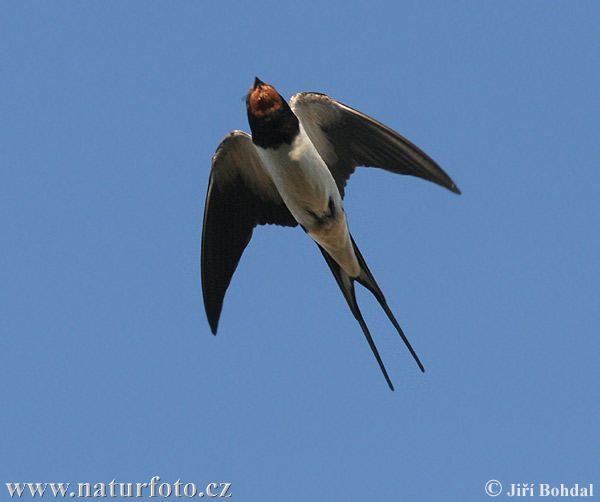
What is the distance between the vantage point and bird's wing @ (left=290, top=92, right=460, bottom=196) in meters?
5.39

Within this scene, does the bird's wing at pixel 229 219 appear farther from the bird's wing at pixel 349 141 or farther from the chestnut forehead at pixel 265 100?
the chestnut forehead at pixel 265 100

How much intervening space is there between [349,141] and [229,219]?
3.14ft

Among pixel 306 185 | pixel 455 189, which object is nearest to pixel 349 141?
pixel 306 185

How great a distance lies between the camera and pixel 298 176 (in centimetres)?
516

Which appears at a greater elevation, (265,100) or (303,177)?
(265,100)

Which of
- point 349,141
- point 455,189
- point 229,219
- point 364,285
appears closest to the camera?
point 455,189

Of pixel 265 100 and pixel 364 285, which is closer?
pixel 265 100

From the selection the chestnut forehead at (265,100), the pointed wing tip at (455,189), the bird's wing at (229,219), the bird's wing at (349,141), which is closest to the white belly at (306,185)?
the chestnut forehead at (265,100)

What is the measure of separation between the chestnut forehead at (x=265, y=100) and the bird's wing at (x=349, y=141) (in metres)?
0.36

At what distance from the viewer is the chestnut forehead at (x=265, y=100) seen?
5152 millimetres

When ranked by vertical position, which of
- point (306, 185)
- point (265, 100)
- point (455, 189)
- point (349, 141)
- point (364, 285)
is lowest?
point (364, 285)

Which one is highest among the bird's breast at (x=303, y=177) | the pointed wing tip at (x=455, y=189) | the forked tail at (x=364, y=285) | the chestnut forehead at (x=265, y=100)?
the chestnut forehead at (x=265, y=100)

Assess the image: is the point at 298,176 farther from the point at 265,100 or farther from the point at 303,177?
the point at 265,100

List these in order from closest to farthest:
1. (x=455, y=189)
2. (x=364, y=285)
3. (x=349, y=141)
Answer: (x=455, y=189)
(x=349, y=141)
(x=364, y=285)
